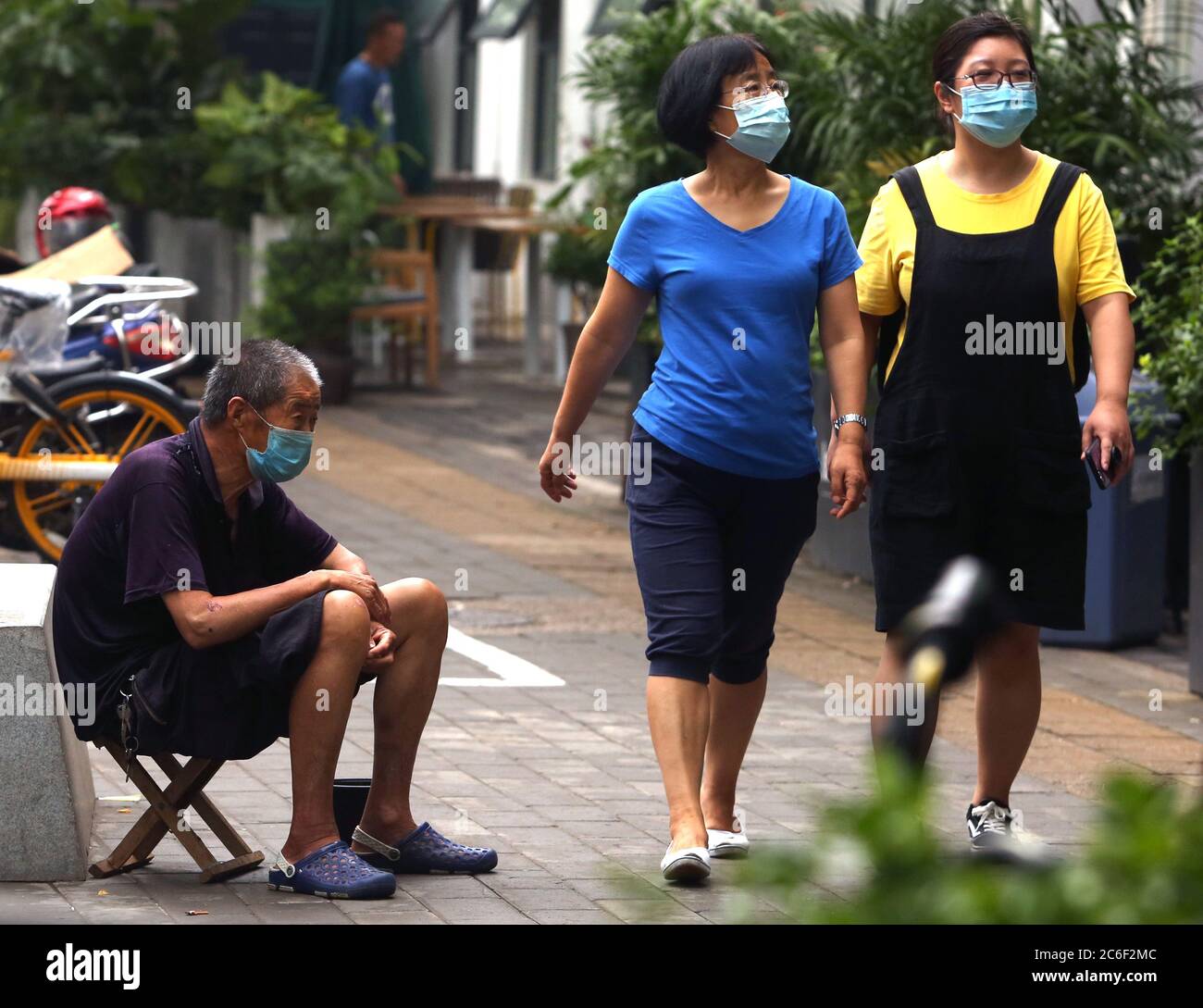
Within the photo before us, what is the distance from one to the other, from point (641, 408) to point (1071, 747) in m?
2.37

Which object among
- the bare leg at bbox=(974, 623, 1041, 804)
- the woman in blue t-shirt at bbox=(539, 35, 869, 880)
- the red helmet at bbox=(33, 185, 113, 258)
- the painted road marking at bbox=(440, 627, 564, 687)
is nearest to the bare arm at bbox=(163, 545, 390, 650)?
the woman in blue t-shirt at bbox=(539, 35, 869, 880)

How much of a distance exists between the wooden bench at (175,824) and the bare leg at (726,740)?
1.05 meters

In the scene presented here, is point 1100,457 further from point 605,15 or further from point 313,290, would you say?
point 605,15

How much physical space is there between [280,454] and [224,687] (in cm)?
50

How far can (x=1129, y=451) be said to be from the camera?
490 cm

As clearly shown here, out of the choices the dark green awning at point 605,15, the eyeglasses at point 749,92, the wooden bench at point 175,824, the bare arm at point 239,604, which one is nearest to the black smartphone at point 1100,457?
the eyeglasses at point 749,92

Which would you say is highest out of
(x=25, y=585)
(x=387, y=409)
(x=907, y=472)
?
(x=907, y=472)

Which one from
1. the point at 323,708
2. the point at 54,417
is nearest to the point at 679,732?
the point at 323,708

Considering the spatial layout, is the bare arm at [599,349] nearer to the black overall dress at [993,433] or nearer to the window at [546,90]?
the black overall dress at [993,433]

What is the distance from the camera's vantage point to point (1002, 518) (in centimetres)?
493

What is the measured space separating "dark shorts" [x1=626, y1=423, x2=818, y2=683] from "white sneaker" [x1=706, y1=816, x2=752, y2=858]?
0.42 meters

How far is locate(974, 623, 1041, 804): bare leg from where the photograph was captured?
506 cm
